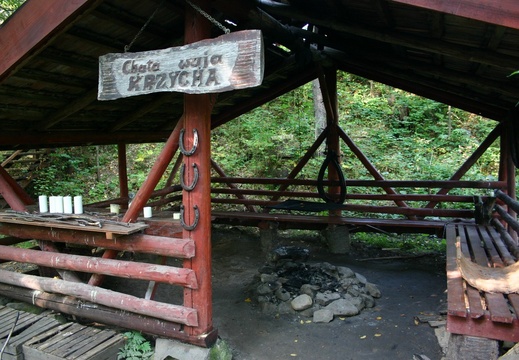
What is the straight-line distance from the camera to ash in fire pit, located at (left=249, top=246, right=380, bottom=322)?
5164mm

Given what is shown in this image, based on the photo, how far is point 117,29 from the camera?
161 inches

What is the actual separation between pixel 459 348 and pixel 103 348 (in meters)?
3.04

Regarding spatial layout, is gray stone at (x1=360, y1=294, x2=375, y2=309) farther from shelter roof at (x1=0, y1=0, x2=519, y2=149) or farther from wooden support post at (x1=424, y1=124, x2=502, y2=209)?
shelter roof at (x1=0, y1=0, x2=519, y2=149)

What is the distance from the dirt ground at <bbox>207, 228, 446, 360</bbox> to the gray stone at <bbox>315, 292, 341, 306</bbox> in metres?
0.31

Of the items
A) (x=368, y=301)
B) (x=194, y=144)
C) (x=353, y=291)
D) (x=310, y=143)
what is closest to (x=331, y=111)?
(x=353, y=291)

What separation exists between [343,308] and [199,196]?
105 inches

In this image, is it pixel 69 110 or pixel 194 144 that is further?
pixel 69 110

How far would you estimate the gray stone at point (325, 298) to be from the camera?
5.26 m

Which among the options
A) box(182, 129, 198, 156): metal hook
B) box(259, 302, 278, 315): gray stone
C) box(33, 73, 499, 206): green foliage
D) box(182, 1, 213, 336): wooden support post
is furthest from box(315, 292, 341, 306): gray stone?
box(33, 73, 499, 206): green foliage

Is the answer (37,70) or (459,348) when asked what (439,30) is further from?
(37,70)

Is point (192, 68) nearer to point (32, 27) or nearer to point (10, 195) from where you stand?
point (32, 27)

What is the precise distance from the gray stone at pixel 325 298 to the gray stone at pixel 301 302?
0.12 meters

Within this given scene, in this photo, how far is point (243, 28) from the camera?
4656mm

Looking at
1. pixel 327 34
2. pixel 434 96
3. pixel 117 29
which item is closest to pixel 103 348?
pixel 117 29
